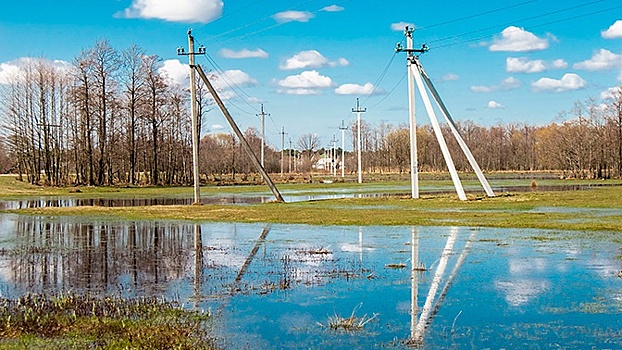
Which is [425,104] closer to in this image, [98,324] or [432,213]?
[432,213]

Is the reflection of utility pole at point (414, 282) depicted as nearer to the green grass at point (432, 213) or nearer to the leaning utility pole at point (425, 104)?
the green grass at point (432, 213)

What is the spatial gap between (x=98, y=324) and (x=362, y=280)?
6.48 meters

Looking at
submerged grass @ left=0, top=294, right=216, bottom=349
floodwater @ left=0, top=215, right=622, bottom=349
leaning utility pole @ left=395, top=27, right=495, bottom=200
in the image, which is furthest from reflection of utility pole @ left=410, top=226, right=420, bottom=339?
leaning utility pole @ left=395, top=27, right=495, bottom=200

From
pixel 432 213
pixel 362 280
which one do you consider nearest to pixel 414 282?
pixel 362 280

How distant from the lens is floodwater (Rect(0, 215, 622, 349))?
10789 millimetres

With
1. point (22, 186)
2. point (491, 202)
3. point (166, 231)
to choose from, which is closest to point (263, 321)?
point (166, 231)

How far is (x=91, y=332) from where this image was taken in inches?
423

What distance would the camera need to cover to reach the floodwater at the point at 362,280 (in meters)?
10.8

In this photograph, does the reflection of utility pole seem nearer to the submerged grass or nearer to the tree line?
the submerged grass

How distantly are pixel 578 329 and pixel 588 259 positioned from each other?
857 centimetres

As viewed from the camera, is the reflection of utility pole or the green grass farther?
the green grass

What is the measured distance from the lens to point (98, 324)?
1119 cm

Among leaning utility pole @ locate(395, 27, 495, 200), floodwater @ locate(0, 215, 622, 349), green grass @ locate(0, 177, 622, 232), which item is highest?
leaning utility pole @ locate(395, 27, 495, 200)

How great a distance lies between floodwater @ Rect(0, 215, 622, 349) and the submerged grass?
0.60 metres
